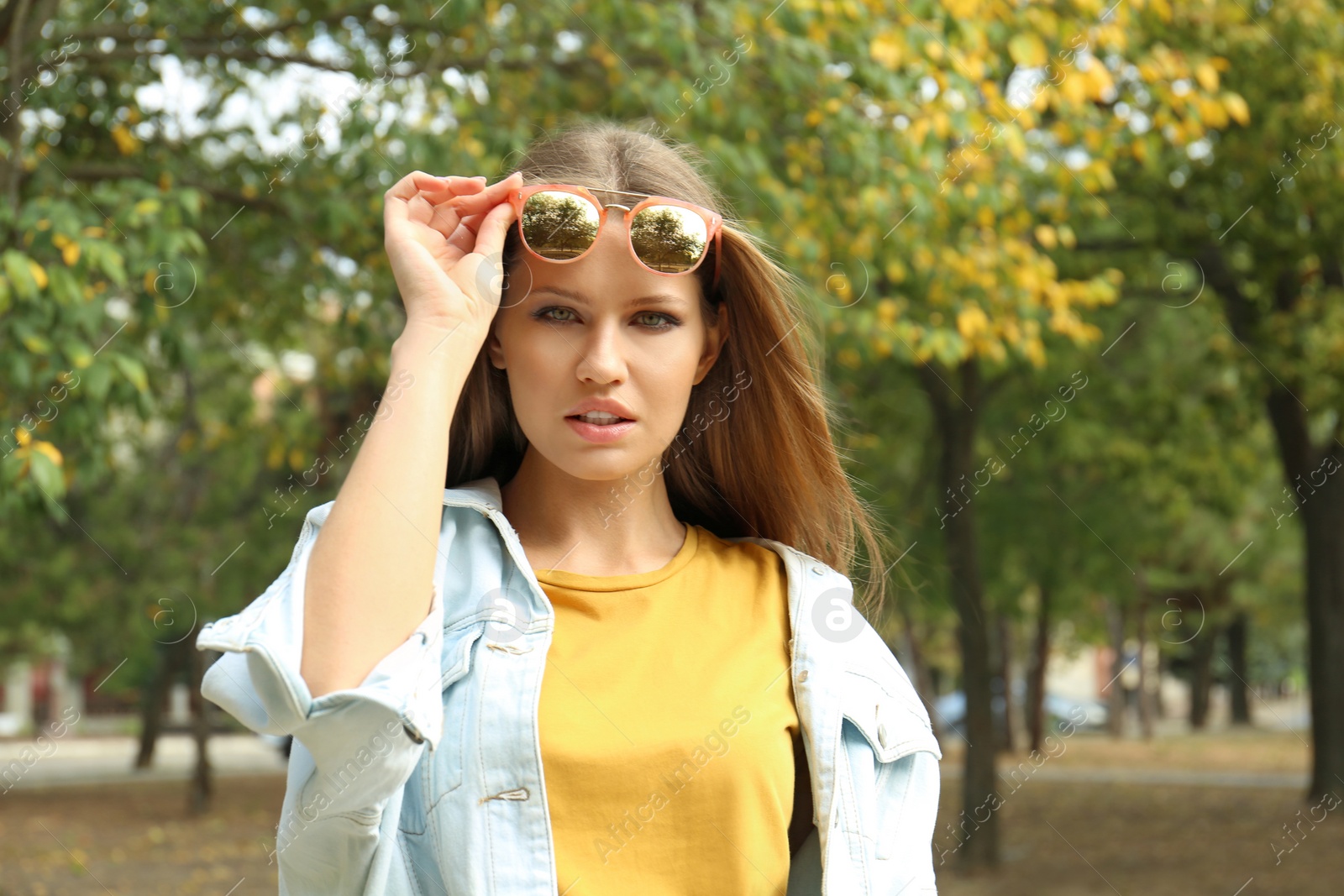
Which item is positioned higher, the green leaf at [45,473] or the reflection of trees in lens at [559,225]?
the reflection of trees in lens at [559,225]

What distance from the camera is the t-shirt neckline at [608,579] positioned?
66.5 inches

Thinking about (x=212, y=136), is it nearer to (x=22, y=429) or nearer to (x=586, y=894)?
(x=22, y=429)

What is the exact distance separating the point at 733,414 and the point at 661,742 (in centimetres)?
57

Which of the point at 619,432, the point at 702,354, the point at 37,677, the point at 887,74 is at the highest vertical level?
the point at 887,74

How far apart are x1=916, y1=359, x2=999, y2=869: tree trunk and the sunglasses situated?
9.33 metres

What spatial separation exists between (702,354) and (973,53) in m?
3.99

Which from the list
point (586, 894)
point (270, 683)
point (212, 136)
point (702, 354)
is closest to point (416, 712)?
point (270, 683)

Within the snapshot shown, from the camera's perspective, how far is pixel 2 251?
422cm

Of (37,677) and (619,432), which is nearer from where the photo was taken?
(619,432)

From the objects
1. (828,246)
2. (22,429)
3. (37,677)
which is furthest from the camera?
(37,677)

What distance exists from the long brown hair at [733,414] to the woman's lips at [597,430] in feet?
0.79

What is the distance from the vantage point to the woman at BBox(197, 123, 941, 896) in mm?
1325

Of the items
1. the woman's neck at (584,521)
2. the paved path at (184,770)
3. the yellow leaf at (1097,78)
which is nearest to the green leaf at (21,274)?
the woman's neck at (584,521)

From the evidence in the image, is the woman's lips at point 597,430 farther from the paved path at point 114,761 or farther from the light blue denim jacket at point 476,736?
the paved path at point 114,761
